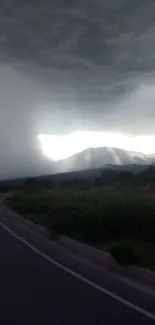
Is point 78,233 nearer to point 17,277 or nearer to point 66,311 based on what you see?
point 17,277

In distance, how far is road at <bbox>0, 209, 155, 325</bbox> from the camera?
1123 cm

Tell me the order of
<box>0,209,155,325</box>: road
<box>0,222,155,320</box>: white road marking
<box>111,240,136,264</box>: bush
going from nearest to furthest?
<box>0,209,155,325</box>: road < <box>0,222,155,320</box>: white road marking < <box>111,240,136,264</box>: bush

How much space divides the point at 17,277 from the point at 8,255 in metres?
5.69

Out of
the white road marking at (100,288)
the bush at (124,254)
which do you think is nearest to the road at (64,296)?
the white road marking at (100,288)

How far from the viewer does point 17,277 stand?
16.9m

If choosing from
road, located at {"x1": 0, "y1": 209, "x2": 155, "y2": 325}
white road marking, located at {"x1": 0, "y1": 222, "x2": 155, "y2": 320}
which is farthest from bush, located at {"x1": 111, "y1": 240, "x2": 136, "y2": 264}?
white road marking, located at {"x1": 0, "y1": 222, "x2": 155, "y2": 320}

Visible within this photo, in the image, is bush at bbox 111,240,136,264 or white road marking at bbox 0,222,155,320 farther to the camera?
bush at bbox 111,240,136,264

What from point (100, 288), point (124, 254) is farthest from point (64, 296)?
point (124, 254)

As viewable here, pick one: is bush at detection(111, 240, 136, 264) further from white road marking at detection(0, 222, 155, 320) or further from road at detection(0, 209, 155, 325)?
white road marking at detection(0, 222, 155, 320)

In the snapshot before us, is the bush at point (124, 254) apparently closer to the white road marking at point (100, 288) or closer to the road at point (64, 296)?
the road at point (64, 296)

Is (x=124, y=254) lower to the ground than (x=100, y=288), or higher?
higher

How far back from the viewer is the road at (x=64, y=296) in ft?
36.9

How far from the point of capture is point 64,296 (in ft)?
44.2

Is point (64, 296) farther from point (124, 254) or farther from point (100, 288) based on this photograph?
point (124, 254)
